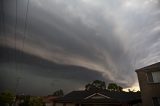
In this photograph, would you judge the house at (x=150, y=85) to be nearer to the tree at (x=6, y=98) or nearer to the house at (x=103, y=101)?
the house at (x=103, y=101)

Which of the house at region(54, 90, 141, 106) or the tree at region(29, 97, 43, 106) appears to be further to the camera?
the tree at region(29, 97, 43, 106)

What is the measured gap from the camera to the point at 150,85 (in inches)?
998

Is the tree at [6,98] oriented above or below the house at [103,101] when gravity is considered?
above

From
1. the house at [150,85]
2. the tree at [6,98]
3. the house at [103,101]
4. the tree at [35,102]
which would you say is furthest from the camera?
the tree at [6,98]

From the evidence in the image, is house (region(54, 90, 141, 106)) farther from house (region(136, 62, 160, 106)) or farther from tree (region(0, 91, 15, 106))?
tree (region(0, 91, 15, 106))

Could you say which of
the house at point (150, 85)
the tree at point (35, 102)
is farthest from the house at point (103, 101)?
the tree at point (35, 102)

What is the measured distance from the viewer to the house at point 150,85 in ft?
80.9

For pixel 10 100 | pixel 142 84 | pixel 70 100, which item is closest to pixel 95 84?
pixel 10 100

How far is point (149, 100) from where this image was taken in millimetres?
25031

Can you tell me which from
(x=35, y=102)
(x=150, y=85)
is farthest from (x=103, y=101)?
(x=35, y=102)

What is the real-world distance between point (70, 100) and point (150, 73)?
15374 mm

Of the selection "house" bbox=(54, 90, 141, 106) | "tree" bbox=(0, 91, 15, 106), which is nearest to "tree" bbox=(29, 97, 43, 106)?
"tree" bbox=(0, 91, 15, 106)

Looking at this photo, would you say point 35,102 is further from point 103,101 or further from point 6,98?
point 103,101

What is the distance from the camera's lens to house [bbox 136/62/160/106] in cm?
2466
